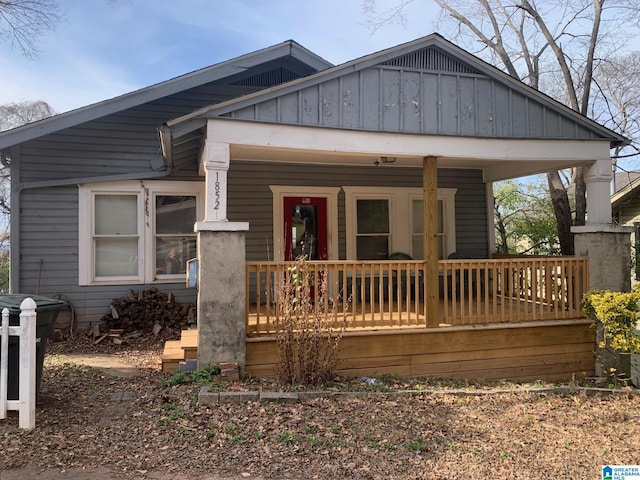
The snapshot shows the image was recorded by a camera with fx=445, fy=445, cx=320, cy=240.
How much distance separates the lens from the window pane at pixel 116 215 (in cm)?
762

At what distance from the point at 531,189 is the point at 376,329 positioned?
51.7 feet

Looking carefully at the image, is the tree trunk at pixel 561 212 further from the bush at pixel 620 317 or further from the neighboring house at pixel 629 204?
the neighboring house at pixel 629 204

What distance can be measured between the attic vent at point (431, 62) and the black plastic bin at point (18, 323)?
188 inches

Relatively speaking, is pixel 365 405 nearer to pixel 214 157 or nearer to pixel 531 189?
pixel 214 157

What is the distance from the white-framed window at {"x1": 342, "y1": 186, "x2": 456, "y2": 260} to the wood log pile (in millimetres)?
3202

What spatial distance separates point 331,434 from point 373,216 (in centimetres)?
534

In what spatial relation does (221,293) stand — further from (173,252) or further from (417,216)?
(417,216)

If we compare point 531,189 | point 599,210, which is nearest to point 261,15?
point 599,210

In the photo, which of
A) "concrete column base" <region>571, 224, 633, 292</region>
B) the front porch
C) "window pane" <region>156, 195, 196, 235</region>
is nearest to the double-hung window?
the front porch

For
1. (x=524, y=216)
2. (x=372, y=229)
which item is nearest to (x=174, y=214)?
(x=372, y=229)

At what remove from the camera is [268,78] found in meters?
8.55

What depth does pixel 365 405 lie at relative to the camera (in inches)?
174

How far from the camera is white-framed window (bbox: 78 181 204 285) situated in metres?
7.50

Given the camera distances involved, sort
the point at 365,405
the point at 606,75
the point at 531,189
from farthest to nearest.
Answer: the point at 531,189, the point at 606,75, the point at 365,405
